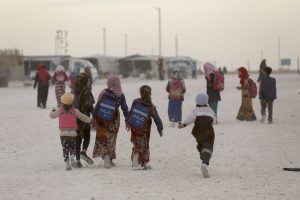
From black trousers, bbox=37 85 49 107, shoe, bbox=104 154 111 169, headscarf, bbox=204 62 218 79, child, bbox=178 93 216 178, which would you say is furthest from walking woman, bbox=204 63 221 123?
black trousers, bbox=37 85 49 107

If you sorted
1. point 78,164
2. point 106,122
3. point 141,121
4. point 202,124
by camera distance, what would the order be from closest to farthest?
point 202,124, point 141,121, point 78,164, point 106,122

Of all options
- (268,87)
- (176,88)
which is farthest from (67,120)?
(268,87)

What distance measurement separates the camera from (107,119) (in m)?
12.8

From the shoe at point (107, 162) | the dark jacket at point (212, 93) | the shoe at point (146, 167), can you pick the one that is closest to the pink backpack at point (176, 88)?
the dark jacket at point (212, 93)

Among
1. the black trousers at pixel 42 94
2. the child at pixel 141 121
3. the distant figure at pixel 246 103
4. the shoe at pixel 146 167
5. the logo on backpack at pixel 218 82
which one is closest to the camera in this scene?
the shoe at pixel 146 167

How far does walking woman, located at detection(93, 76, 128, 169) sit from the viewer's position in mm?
12750

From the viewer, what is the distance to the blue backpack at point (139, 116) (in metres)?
12.6

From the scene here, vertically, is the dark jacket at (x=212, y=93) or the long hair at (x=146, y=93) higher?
the long hair at (x=146, y=93)

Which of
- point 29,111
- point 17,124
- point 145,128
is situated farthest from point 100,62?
point 145,128

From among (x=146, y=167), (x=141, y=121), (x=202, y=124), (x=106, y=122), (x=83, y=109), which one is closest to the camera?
(x=202, y=124)

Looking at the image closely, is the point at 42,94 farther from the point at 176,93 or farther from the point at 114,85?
the point at 114,85

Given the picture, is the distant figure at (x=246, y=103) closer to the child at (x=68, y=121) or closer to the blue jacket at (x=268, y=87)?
the blue jacket at (x=268, y=87)

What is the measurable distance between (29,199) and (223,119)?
14132 mm

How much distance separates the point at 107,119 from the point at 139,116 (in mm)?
524
